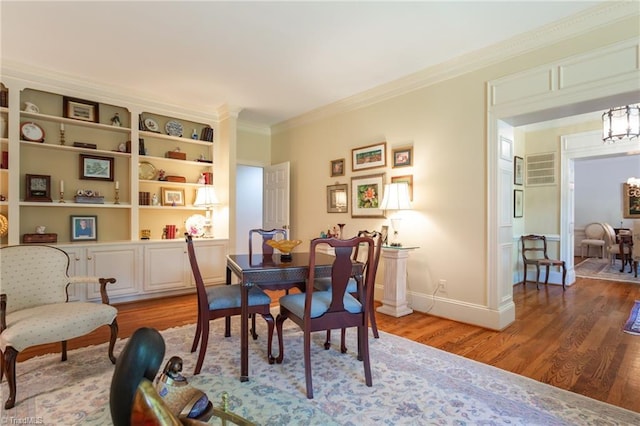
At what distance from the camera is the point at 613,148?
4.80m

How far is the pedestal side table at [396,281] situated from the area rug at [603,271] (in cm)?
468

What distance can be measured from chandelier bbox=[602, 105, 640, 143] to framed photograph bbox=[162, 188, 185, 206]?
5732mm

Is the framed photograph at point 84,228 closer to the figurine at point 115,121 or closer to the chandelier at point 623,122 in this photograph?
the figurine at point 115,121

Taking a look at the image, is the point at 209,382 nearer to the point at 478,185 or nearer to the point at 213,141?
the point at 478,185

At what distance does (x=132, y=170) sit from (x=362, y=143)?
3.16 meters

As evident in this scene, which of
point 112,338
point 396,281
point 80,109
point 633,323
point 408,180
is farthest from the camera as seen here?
point 80,109

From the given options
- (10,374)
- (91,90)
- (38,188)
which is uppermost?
(91,90)

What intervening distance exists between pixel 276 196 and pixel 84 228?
284 cm

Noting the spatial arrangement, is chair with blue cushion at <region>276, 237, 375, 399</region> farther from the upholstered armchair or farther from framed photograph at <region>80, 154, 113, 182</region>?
framed photograph at <region>80, 154, 113, 182</region>

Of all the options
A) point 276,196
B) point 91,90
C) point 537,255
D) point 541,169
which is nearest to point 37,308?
point 91,90

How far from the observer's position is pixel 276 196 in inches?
226

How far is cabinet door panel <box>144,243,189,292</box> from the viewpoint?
418 cm

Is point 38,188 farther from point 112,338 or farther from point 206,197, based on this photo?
point 112,338

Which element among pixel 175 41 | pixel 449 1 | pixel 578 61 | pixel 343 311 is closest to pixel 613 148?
pixel 578 61
